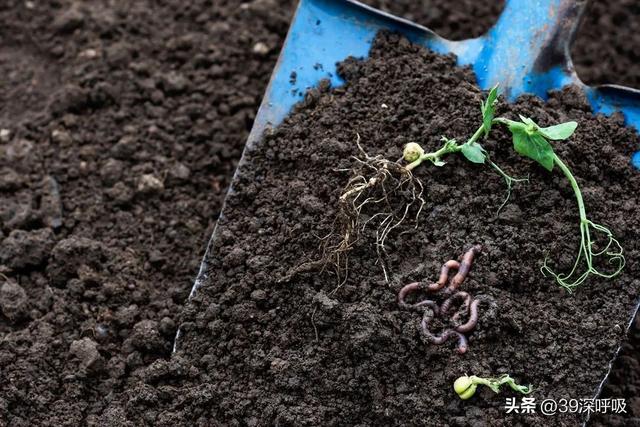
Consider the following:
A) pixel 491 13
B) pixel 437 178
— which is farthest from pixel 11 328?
pixel 491 13

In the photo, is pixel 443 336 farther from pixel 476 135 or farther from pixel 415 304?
pixel 476 135

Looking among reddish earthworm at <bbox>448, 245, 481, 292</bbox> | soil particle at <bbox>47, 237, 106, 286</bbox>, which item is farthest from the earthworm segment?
soil particle at <bbox>47, 237, 106, 286</bbox>

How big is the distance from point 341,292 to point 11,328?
1231 mm

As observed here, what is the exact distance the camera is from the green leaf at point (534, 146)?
2.69 metres

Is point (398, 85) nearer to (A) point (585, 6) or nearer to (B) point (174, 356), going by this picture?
(A) point (585, 6)

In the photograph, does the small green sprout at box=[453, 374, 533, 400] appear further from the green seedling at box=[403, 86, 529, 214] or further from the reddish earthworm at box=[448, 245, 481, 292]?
the green seedling at box=[403, 86, 529, 214]

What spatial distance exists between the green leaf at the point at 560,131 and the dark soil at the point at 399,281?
14 centimetres

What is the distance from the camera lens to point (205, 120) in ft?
11.5

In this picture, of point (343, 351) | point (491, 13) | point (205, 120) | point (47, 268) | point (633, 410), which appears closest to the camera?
point (343, 351)

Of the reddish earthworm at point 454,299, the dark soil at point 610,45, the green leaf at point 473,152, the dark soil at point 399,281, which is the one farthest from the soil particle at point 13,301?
the dark soil at point 610,45

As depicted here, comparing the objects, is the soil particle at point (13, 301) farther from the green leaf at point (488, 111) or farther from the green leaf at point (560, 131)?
the green leaf at point (560, 131)

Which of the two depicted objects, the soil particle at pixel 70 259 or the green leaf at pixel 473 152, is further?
the soil particle at pixel 70 259

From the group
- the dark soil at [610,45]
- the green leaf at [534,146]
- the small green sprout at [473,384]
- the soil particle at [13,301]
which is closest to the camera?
the small green sprout at [473,384]

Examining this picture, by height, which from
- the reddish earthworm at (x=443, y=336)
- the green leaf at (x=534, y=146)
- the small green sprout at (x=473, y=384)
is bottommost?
the small green sprout at (x=473, y=384)
